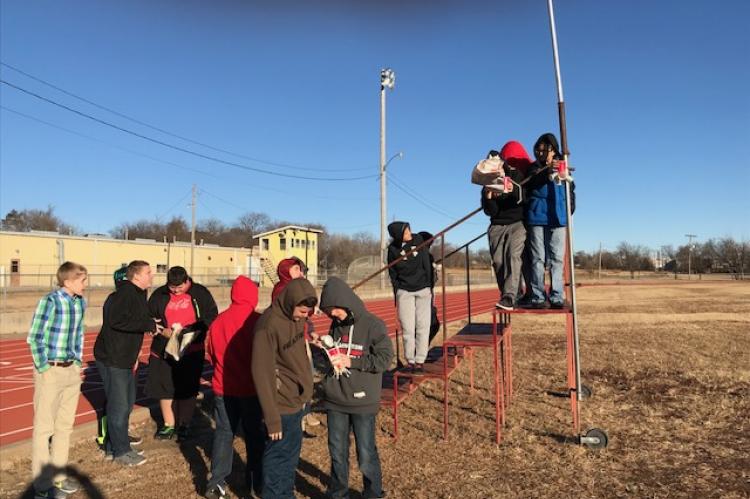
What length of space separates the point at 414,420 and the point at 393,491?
2.13 m

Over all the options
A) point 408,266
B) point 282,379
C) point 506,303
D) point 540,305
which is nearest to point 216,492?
point 282,379

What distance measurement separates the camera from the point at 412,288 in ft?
20.2

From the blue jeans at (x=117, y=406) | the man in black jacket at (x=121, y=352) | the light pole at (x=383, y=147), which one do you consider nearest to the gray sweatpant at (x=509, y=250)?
the man in black jacket at (x=121, y=352)

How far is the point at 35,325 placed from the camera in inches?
172

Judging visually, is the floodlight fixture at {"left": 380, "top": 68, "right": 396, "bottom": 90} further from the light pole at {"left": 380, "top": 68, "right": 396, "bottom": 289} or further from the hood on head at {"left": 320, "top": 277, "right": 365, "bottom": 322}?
the hood on head at {"left": 320, "top": 277, "right": 365, "bottom": 322}

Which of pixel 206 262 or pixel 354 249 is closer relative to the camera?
pixel 206 262

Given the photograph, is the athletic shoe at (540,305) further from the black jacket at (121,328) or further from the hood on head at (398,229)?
the black jacket at (121,328)

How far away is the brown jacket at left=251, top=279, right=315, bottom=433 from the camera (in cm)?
356

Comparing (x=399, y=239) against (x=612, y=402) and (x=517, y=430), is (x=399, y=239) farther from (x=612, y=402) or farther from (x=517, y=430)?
(x=612, y=402)

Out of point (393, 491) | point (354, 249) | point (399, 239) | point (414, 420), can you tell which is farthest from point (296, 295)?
point (354, 249)

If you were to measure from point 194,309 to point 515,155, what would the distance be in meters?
3.91

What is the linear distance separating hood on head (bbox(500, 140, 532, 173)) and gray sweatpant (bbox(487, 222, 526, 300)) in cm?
67

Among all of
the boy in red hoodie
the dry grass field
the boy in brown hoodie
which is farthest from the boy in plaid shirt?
the boy in brown hoodie

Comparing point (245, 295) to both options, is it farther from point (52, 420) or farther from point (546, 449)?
point (546, 449)
